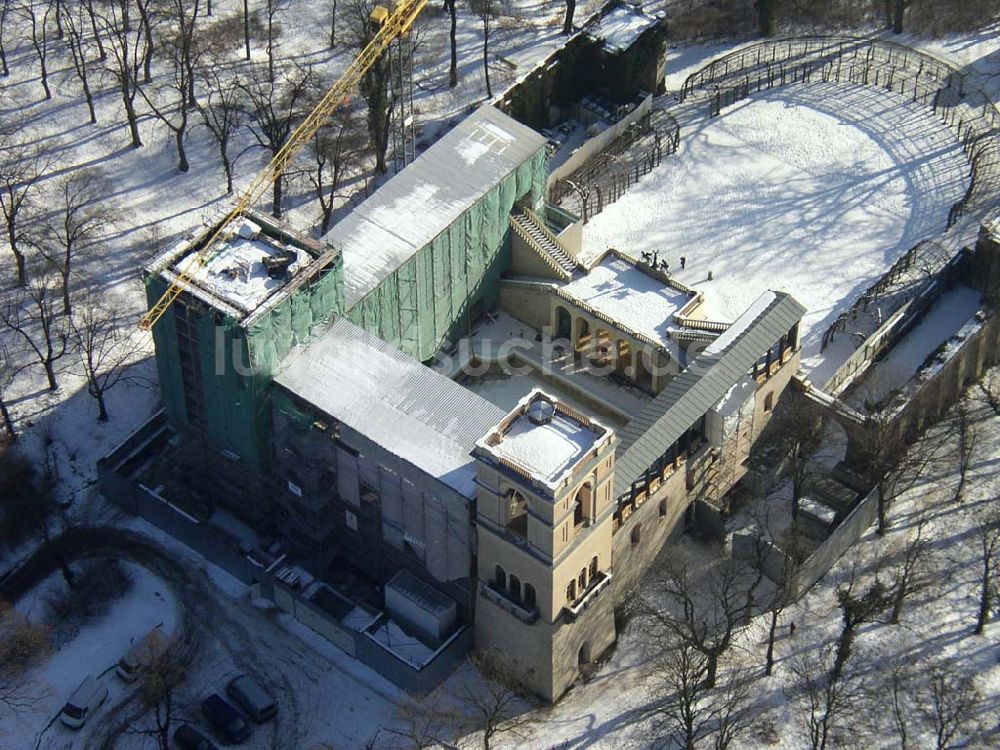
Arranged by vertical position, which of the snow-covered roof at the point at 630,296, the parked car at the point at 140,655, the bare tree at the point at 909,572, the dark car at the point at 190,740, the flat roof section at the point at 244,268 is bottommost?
the dark car at the point at 190,740

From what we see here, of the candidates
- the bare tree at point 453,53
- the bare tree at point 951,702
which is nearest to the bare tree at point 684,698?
the bare tree at point 951,702

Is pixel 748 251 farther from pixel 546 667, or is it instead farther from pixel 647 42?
pixel 546 667

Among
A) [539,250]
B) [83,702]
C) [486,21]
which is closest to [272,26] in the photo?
[486,21]

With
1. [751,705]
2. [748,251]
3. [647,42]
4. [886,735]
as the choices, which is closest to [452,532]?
[751,705]

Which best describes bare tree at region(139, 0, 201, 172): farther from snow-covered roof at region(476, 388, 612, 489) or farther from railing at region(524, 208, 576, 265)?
snow-covered roof at region(476, 388, 612, 489)

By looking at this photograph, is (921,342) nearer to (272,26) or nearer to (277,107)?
(277,107)

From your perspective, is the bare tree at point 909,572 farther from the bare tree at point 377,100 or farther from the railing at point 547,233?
the bare tree at point 377,100
